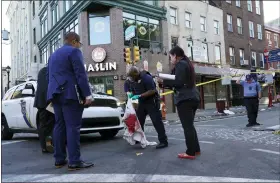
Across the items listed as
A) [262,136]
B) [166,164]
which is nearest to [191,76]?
[166,164]

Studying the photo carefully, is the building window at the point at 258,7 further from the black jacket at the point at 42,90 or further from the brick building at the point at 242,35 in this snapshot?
the black jacket at the point at 42,90

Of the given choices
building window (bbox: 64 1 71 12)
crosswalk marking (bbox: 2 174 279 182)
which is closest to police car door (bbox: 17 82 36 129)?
crosswalk marking (bbox: 2 174 279 182)

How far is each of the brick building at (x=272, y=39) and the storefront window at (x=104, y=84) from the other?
70.0 feet

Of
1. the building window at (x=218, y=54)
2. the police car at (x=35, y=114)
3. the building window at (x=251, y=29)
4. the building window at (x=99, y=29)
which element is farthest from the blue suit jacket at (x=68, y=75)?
the building window at (x=251, y=29)

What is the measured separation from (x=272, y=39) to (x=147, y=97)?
32618 mm

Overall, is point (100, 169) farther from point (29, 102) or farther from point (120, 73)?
point (120, 73)

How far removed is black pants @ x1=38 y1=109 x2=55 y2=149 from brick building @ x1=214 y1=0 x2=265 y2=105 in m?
23.6

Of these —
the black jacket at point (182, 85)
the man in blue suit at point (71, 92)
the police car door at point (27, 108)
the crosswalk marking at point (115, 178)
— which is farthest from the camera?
the police car door at point (27, 108)

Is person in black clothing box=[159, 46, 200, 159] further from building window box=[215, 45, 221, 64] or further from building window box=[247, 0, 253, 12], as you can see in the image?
building window box=[247, 0, 253, 12]

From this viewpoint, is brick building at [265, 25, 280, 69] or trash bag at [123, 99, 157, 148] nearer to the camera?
trash bag at [123, 99, 157, 148]

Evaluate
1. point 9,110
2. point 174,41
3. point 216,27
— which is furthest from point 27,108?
point 216,27

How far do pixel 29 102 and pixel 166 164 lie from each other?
3865 millimetres

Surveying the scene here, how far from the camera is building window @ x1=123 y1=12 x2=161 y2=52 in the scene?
65.9 ft

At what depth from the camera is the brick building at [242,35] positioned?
27703 millimetres
